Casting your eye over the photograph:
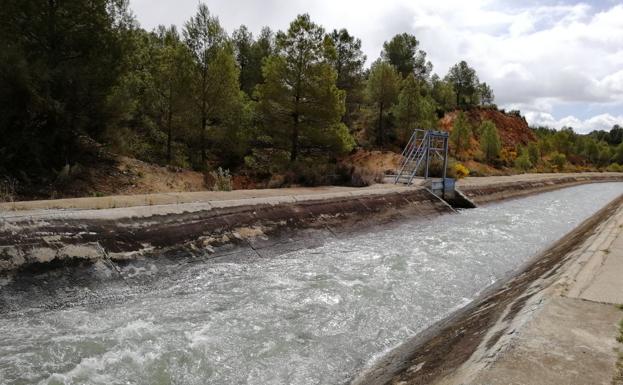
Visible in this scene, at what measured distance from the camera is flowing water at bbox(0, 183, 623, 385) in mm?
4379

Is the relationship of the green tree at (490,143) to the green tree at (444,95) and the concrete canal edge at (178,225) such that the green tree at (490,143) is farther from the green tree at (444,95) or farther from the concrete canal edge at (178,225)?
the concrete canal edge at (178,225)

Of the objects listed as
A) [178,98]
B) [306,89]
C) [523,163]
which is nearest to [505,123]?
[523,163]

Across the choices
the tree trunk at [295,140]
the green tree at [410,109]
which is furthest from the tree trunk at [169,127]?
the green tree at [410,109]

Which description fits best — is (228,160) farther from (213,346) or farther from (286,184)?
(213,346)

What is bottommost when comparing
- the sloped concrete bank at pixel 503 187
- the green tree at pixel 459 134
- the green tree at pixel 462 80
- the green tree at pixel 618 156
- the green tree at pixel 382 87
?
the sloped concrete bank at pixel 503 187

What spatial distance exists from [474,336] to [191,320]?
3.58 m

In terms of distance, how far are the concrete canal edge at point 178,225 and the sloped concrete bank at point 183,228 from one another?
0.5 inches

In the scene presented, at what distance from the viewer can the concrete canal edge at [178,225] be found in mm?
6551

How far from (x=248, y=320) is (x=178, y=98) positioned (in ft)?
68.1

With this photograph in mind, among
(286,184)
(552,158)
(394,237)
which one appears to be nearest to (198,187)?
(286,184)

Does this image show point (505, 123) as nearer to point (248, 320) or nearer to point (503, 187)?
point (503, 187)

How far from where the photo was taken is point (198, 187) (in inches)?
827

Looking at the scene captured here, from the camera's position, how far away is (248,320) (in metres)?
5.70

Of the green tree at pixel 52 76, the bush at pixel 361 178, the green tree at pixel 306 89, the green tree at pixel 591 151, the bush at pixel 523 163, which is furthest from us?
the green tree at pixel 591 151
